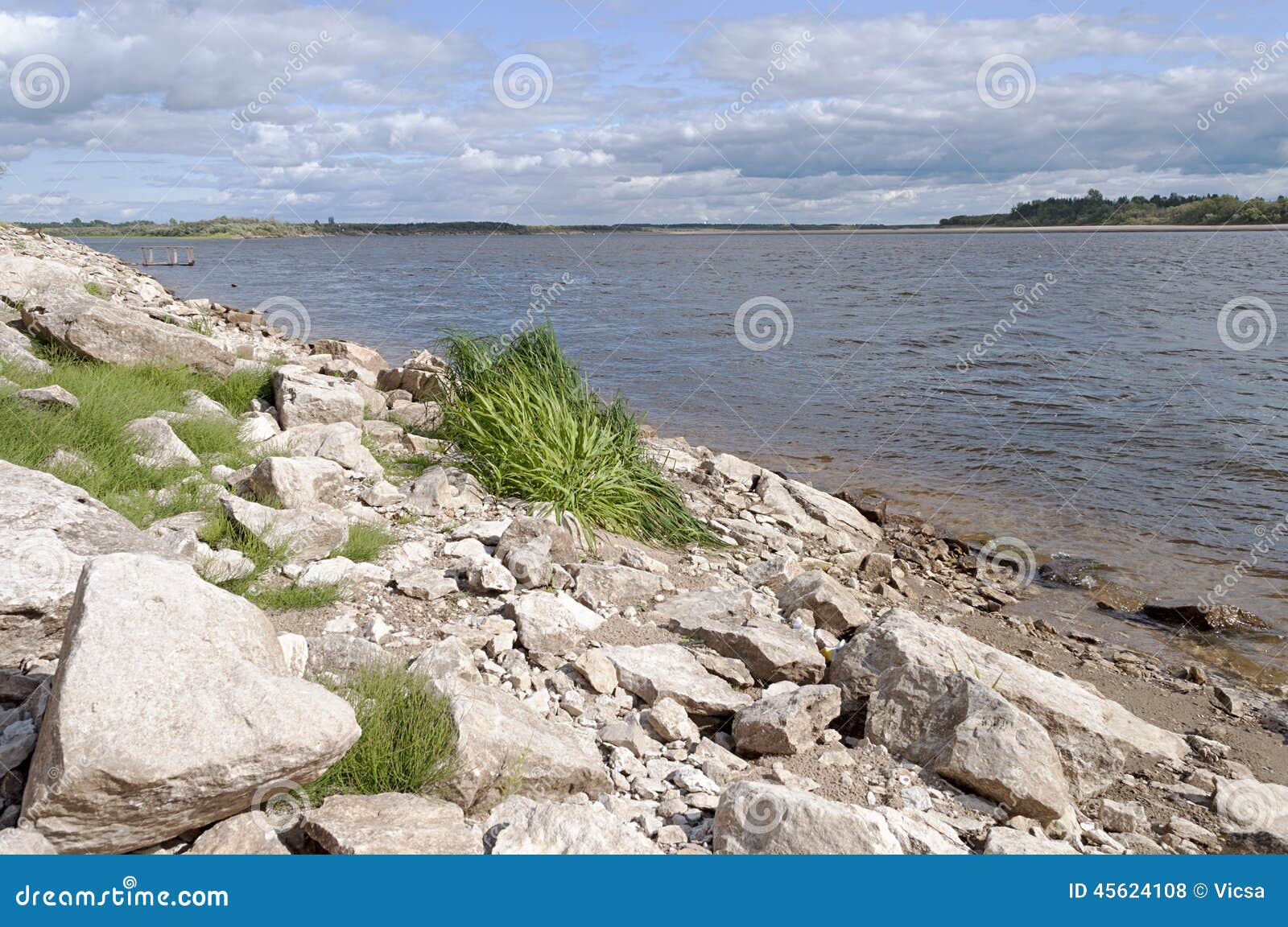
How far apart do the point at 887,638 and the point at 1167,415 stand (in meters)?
11.5

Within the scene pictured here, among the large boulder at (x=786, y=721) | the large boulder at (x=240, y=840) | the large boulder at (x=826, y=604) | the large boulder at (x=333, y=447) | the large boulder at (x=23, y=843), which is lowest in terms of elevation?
the large boulder at (x=240, y=840)

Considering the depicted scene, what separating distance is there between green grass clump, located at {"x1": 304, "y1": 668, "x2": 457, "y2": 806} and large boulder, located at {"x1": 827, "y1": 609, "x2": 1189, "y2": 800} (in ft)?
6.98

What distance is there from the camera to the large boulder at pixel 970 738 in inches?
148

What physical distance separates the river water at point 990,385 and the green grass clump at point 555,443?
3.65 m

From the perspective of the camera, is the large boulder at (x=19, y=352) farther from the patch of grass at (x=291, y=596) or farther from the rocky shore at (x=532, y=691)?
the patch of grass at (x=291, y=596)

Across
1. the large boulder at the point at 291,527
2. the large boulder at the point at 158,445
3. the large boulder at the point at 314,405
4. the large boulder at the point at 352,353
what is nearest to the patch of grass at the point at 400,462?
the large boulder at the point at 314,405

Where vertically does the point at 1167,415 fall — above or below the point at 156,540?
above

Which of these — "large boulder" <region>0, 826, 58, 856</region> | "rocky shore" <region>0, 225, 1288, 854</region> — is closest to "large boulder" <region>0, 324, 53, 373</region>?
"rocky shore" <region>0, 225, 1288, 854</region>

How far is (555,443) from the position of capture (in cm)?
724

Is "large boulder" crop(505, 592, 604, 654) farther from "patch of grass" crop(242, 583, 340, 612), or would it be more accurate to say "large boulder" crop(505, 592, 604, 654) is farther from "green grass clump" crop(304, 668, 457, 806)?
"green grass clump" crop(304, 668, 457, 806)

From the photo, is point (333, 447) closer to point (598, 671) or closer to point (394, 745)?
point (598, 671)

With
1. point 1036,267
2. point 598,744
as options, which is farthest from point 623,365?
point 1036,267

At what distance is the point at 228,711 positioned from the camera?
9.00 ft

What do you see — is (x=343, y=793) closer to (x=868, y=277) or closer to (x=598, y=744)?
(x=598, y=744)
